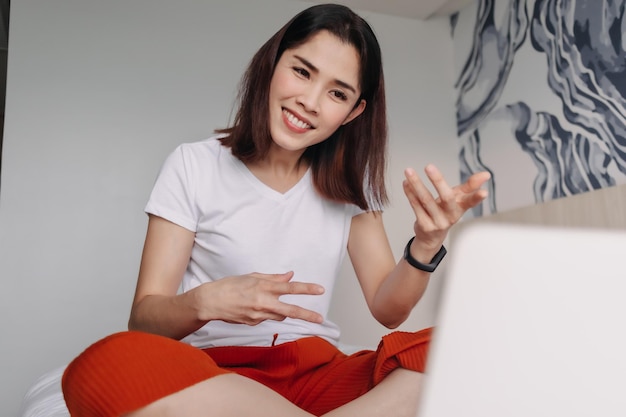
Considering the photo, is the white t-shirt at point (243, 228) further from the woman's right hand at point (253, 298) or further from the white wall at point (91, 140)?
the white wall at point (91, 140)

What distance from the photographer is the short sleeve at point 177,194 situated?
51.3 inches

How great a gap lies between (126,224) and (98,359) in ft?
7.02

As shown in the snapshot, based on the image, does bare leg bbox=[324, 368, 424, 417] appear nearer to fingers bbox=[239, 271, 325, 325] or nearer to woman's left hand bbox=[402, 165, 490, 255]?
fingers bbox=[239, 271, 325, 325]

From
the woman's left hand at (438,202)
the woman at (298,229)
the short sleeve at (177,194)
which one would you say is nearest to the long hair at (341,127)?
the woman at (298,229)

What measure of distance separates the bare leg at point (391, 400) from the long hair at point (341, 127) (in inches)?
22.9

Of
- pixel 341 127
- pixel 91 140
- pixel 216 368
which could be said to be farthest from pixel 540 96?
pixel 216 368

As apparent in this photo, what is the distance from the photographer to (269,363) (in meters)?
1.15

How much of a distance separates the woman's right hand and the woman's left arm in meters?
0.24

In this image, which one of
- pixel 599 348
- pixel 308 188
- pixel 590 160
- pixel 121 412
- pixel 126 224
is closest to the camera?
pixel 599 348

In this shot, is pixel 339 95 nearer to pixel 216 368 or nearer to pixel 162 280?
pixel 162 280

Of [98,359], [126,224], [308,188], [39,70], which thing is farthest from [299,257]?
[39,70]

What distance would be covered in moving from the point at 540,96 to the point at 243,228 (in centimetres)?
207

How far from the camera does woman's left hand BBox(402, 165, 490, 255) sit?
3.21ft

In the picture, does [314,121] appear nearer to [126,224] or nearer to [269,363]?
[269,363]
